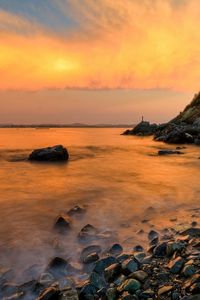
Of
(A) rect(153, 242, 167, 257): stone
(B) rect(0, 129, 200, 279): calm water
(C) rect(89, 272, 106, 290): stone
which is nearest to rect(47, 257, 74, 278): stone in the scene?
(B) rect(0, 129, 200, 279): calm water

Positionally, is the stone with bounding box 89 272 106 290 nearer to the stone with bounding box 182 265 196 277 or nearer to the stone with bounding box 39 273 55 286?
the stone with bounding box 39 273 55 286

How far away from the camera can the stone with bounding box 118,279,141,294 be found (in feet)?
15.8

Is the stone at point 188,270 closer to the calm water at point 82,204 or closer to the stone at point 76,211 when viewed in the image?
the calm water at point 82,204

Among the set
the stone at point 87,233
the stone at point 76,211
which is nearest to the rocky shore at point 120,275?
the stone at point 87,233

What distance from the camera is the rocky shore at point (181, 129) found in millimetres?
44656

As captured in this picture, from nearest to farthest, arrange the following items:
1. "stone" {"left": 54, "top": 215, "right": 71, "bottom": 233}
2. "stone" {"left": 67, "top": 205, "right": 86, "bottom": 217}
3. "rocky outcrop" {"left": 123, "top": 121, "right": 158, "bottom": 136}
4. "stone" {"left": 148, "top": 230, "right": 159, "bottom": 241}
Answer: "stone" {"left": 148, "top": 230, "right": 159, "bottom": 241}, "stone" {"left": 54, "top": 215, "right": 71, "bottom": 233}, "stone" {"left": 67, "top": 205, "right": 86, "bottom": 217}, "rocky outcrop" {"left": 123, "top": 121, "right": 158, "bottom": 136}

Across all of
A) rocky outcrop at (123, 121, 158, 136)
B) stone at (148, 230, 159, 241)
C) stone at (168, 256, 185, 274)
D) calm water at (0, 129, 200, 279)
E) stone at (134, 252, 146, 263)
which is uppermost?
rocky outcrop at (123, 121, 158, 136)

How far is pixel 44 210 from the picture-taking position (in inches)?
395

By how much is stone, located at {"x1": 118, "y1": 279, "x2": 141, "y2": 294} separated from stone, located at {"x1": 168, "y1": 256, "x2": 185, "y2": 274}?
2.33ft

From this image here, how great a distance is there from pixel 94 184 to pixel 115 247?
817 centimetres

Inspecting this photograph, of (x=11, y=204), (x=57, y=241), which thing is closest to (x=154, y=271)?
(x=57, y=241)

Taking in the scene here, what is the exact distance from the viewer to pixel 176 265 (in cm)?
538

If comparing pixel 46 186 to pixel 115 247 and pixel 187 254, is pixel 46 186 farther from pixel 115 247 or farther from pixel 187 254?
pixel 187 254

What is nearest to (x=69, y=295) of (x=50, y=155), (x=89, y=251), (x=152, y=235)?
(x=89, y=251)
